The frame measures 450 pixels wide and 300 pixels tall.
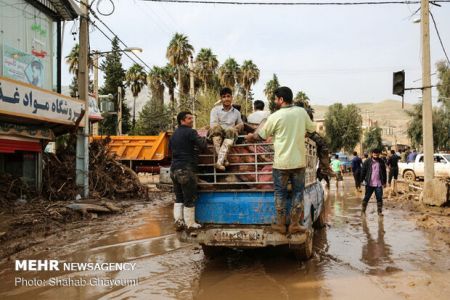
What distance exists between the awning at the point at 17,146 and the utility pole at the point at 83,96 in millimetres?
1345

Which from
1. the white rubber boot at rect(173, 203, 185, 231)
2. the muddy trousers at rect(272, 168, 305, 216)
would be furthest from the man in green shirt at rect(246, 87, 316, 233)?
the white rubber boot at rect(173, 203, 185, 231)

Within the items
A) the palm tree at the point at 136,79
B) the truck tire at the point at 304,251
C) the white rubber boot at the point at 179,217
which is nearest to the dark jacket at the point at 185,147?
the white rubber boot at the point at 179,217

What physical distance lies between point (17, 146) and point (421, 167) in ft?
71.3

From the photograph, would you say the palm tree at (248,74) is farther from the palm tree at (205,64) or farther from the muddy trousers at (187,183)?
the muddy trousers at (187,183)

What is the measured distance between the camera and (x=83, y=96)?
1432 centimetres

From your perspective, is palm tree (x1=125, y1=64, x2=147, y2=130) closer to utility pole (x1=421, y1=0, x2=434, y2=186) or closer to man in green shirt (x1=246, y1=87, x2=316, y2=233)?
utility pole (x1=421, y1=0, x2=434, y2=186)

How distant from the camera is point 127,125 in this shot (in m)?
58.7

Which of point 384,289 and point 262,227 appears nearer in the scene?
point 384,289

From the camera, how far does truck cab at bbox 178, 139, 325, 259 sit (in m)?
5.64

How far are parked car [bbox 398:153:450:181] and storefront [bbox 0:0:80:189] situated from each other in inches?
768

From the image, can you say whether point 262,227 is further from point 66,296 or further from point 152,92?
point 152,92

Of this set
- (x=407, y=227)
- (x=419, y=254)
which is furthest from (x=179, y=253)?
(x=407, y=227)

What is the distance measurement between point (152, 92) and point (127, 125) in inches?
296

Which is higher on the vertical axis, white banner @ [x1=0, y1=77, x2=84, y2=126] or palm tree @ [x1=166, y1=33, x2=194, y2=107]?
palm tree @ [x1=166, y1=33, x2=194, y2=107]
